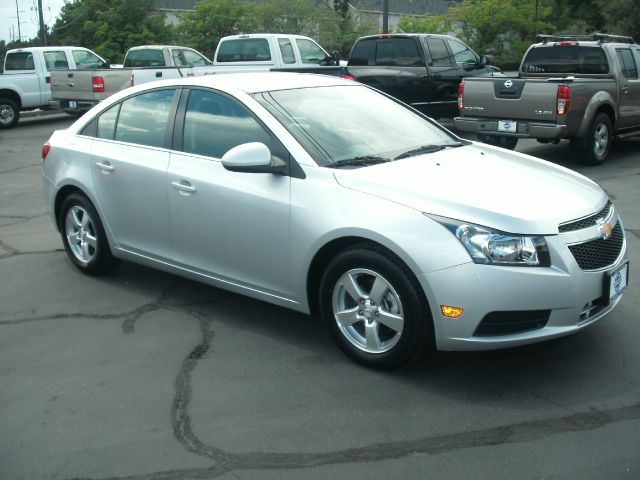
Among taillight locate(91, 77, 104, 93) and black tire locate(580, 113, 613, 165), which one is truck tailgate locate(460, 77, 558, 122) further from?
taillight locate(91, 77, 104, 93)

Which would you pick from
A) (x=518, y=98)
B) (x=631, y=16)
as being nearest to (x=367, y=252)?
(x=518, y=98)

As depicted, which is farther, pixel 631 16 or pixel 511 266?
pixel 631 16

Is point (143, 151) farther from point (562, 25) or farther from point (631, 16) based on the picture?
point (562, 25)

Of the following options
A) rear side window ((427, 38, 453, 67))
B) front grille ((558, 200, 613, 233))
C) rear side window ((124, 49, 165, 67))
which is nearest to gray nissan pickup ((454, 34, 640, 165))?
rear side window ((427, 38, 453, 67))

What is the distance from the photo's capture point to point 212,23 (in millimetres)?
33938

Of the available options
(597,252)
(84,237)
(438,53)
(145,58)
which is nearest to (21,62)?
(145,58)

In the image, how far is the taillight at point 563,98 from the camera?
34.8 ft

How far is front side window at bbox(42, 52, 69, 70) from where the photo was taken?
20.3m

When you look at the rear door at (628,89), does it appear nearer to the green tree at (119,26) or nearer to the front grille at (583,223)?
the front grille at (583,223)

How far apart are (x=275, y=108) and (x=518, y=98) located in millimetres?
6680

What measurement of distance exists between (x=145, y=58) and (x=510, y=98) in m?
13.3

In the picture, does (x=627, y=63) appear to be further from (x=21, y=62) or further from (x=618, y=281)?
(x=21, y=62)

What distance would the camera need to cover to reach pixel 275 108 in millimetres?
5055

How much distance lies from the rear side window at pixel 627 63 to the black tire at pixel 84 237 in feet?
29.5
